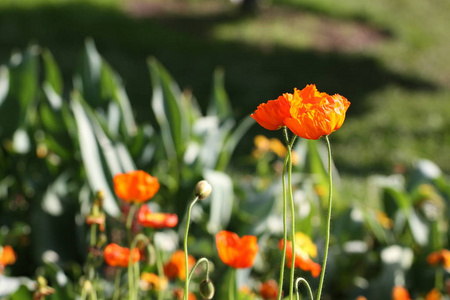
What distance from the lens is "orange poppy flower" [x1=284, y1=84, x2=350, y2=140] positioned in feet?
2.95

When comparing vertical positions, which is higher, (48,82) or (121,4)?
(48,82)

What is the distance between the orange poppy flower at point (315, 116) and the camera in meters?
0.90

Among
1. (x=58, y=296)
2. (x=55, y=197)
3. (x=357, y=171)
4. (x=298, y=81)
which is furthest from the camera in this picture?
(x=298, y=81)

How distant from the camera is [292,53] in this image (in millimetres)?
7102

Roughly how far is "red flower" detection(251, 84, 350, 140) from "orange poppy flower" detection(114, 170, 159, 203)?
0.40 meters

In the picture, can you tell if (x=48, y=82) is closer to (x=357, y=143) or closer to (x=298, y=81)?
(x=357, y=143)

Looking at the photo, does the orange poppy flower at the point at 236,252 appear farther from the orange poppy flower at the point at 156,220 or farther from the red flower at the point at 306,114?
the red flower at the point at 306,114

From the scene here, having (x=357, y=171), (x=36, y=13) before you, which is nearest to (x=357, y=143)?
(x=357, y=171)

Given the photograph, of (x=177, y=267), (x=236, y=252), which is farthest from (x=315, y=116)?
(x=177, y=267)

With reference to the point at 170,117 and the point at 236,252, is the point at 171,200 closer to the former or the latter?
the point at 170,117

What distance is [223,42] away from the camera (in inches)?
283

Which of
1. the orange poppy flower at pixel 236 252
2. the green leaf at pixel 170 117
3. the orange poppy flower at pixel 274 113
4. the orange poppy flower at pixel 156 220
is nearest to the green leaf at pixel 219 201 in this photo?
the green leaf at pixel 170 117

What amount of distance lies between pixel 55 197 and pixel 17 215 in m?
0.16

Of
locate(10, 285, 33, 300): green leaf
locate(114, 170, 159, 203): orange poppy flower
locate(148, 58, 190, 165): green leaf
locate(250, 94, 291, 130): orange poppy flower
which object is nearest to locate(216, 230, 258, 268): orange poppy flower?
locate(114, 170, 159, 203): orange poppy flower
